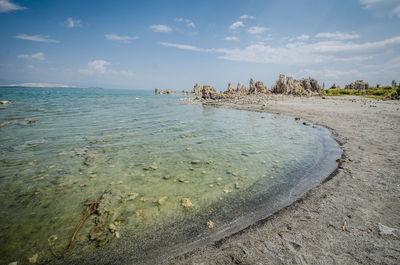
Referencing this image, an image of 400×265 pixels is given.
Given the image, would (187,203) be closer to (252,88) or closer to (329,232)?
(329,232)

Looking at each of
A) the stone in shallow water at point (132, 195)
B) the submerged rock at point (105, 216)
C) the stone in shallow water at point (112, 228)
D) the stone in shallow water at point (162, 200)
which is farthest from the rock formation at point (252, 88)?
the stone in shallow water at point (112, 228)

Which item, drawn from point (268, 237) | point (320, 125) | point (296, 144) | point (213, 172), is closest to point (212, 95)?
point (320, 125)

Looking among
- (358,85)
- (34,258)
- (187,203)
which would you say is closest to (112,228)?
(34,258)

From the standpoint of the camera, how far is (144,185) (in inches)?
243

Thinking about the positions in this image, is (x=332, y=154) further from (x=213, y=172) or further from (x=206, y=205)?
(x=206, y=205)

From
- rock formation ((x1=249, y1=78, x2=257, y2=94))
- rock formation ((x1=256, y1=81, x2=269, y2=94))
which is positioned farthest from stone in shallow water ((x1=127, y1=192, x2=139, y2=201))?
rock formation ((x1=256, y1=81, x2=269, y2=94))

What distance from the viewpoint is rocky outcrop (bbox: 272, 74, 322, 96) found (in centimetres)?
6450

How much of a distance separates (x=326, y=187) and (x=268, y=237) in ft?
11.7

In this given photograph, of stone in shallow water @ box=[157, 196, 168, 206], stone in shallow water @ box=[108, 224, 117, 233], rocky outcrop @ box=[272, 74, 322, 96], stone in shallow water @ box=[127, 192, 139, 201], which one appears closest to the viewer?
stone in shallow water @ box=[108, 224, 117, 233]

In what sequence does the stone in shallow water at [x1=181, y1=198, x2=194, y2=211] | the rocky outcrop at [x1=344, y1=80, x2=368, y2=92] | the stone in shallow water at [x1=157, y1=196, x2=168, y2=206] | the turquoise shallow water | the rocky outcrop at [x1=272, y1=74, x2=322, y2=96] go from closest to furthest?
the turquoise shallow water, the stone in shallow water at [x1=181, y1=198, x2=194, y2=211], the stone in shallow water at [x1=157, y1=196, x2=168, y2=206], the rocky outcrop at [x1=272, y1=74, x2=322, y2=96], the rocky outcrop at [x1=344, y1=80, x2=368, y2=92]

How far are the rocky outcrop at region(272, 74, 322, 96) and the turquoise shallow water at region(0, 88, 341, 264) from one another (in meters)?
61.6

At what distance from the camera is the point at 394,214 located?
4.26m

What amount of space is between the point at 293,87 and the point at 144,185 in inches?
3001

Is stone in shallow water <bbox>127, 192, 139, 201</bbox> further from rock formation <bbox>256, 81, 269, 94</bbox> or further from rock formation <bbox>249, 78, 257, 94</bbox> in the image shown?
rock formation <bbox>256, 81, 269, 94</bbox>
